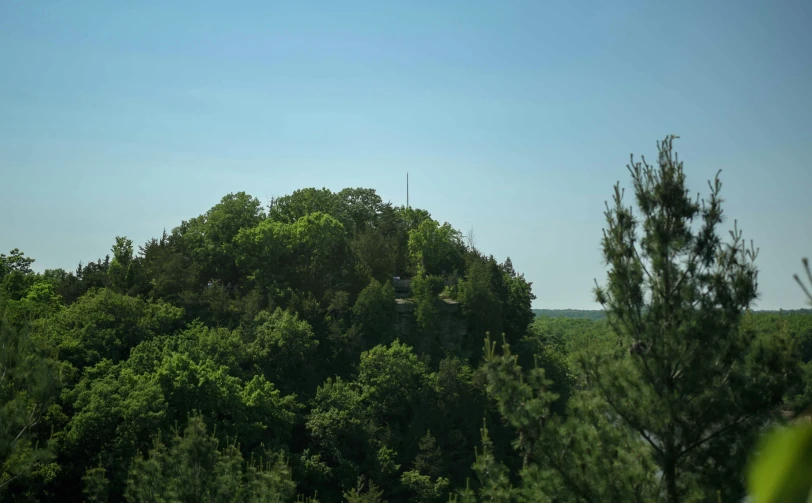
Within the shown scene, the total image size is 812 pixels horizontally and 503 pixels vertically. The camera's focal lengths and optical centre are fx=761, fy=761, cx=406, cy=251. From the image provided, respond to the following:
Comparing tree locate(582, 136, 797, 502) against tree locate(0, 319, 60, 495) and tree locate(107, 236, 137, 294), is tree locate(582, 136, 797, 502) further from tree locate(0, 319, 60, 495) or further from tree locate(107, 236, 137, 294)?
tree locate(107, 236, 137, 294)

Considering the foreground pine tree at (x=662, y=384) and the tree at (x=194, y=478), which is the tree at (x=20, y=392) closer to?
the tree at (x=194, y=478)

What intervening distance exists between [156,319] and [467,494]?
130ft

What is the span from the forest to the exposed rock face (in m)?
0.17

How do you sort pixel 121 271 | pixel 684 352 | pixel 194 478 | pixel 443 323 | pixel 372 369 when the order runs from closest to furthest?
pixel 684 352
pixel 194 478
pixel 372 369
pixel 121 271
pixel 443 323

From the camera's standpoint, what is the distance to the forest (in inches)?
450

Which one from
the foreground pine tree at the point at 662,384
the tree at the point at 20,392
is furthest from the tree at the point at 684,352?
the tree at the point at 20,392

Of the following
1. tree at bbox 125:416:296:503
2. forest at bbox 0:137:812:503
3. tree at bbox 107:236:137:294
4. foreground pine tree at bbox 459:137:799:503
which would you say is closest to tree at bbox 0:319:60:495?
forest at bbox 0:137:812:503

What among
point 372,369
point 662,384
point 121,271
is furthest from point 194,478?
point 121,271

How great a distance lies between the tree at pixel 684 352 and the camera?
11.2m

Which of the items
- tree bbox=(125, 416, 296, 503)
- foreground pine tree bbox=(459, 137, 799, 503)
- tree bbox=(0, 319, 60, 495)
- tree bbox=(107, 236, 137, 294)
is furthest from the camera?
tree bbox=(107, 236, 137, 294)

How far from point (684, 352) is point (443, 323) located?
46304 mm

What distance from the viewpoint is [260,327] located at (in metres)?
50.4

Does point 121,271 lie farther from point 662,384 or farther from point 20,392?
point 662,384

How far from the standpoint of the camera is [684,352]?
11.5 metres
